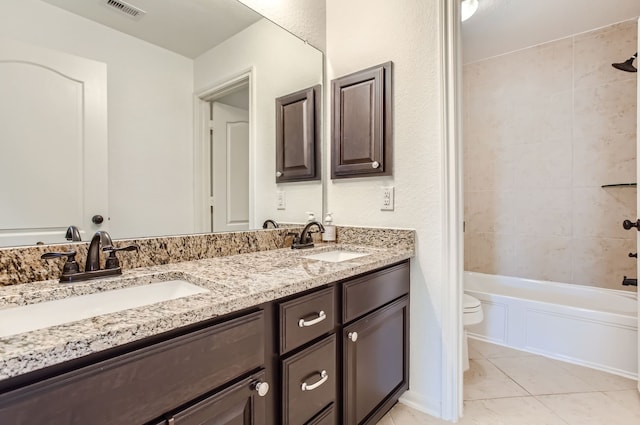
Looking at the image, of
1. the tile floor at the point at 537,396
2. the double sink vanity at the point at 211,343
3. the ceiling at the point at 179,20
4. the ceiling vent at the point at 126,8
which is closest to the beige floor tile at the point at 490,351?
the tile floor at the point at 537,396

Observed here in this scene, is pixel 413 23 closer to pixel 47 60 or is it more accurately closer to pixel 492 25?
pixel 492 25

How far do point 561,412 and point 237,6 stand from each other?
8.36ft

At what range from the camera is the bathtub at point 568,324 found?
196 centimetres

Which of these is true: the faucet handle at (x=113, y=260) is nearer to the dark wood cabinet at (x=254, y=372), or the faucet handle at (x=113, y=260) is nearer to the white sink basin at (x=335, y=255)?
the dark wood cabinet at (x=254, y=372)

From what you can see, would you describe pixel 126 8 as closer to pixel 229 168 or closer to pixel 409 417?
pixel 229 168

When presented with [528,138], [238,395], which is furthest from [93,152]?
[528,138]

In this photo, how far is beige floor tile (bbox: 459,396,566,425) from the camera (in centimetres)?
155

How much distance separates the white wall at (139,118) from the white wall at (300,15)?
0.61 meters

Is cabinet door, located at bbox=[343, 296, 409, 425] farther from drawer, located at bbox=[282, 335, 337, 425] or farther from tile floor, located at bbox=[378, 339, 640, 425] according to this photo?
tile floor, located at bbox=[378, 339, 640, 425]

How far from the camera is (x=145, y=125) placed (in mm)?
1264

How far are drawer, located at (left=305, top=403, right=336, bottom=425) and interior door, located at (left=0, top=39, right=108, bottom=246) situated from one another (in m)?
1.00

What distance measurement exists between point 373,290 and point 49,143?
49.3 inches

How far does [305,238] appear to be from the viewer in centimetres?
181

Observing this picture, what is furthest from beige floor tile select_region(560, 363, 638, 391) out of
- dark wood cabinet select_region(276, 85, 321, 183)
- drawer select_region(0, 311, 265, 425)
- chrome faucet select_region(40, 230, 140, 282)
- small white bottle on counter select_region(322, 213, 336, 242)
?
chrome faucet select_region(40, 230, 140, 282)
